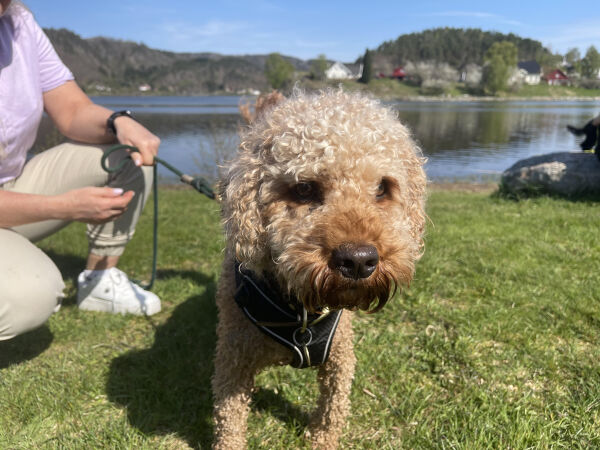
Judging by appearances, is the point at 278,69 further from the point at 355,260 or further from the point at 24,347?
the point at 355,260

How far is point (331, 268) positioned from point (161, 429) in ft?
5.61

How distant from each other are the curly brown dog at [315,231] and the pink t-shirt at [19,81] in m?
1.93

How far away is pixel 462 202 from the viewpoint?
7.83 m

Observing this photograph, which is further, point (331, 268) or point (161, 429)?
point (161, 429)

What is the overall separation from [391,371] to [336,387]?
0.77 metres

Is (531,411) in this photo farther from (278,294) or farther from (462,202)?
(462,202)

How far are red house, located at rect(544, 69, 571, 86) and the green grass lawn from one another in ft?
355

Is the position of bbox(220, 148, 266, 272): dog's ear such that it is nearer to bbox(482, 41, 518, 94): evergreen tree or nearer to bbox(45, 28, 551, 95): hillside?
bbox(482, 41, 518, 94): evergreen tree

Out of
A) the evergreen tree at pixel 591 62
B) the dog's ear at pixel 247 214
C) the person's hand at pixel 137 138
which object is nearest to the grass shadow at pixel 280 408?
the dog's ear at pixel 247 214

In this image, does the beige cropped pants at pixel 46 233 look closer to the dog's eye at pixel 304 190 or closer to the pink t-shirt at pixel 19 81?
the pink t-shirt at pixel 19 81

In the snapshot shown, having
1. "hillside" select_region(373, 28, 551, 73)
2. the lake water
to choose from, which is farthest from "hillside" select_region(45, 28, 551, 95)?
the lake water

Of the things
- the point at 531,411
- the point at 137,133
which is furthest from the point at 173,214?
the point at 531,411

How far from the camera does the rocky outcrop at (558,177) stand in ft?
24.3

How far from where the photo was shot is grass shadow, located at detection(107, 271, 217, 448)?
2586mm
